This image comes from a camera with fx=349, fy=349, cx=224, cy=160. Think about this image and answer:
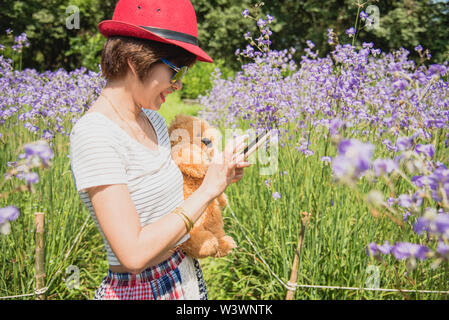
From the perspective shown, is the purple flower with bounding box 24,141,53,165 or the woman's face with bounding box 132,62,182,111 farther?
the woman's face with bounding box 132,62,182,111

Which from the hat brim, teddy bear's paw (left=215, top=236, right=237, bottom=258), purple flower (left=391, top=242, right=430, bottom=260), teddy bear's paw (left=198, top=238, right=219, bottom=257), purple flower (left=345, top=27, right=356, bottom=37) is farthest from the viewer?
purple flower (left=345, top=27, right=356, bottom=37)

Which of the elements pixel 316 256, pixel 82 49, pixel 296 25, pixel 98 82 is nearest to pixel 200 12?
pixel 296 25

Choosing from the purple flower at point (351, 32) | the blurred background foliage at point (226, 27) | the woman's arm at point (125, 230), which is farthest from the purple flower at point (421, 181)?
the blurred background foliage at point (226, 27)

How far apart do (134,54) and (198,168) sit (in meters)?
0.63

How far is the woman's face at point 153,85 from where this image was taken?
4.01 feet

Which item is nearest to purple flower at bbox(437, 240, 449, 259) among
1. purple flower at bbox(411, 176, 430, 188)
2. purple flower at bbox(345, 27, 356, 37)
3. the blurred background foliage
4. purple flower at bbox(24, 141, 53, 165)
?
purple flower at bbox(411, 176, 430, 188)

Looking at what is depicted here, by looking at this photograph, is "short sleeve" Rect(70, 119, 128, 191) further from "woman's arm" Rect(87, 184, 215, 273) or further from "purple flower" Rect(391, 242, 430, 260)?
"purple flower" Rect(391, 242, 430, 260)

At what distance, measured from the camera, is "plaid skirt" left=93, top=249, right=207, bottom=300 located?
1.28 metres

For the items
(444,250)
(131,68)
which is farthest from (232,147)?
(444,250)

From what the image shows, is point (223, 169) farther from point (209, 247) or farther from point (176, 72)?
point (209, 247)

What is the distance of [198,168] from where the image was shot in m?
1.63

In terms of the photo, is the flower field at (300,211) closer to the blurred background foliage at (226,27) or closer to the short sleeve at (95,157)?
the short sleeve at (95,157)

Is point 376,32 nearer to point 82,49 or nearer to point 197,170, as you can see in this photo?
point 82,49

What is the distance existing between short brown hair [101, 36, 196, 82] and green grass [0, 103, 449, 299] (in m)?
1.18
